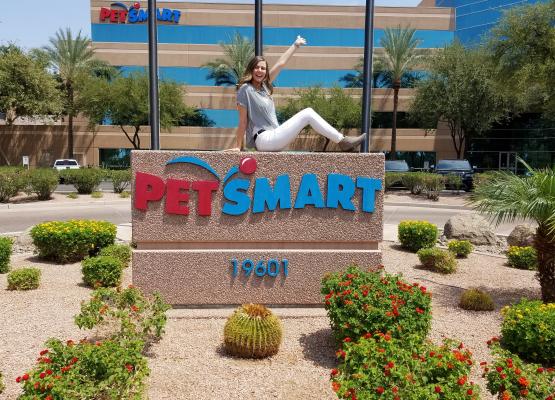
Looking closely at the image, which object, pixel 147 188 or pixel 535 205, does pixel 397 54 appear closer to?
pixel 535 205

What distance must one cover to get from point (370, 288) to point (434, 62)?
33985 mm

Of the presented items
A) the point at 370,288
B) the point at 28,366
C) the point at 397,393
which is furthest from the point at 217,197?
the point at 397,393

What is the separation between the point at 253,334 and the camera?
5441 millimetres

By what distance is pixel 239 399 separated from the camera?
15.2 ft

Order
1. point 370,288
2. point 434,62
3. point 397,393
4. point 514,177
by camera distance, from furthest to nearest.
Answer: point 434,62 < point 514,177 < point 370,288 < point 397,393

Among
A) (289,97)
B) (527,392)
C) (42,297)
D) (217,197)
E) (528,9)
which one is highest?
(528,9)

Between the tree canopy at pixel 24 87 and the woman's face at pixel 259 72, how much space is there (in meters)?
33.3

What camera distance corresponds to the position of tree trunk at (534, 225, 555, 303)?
7.12 meters

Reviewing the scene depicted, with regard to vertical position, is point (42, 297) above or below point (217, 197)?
below

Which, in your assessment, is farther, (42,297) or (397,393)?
(42,297)

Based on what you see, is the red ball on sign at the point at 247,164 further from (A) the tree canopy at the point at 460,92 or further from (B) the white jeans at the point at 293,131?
(A) the tree canopy at the point at 460,92

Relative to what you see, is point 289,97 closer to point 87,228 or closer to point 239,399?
point 87,228

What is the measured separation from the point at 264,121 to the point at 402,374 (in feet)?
15.6

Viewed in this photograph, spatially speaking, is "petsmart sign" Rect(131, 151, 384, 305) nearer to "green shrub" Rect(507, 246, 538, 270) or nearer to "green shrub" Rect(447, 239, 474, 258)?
"green shrub" Rect(447, 239, 474, 258)
